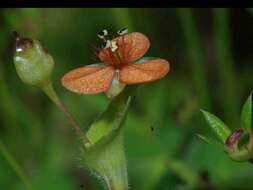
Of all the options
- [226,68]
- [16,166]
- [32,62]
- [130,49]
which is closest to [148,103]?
[226,68]

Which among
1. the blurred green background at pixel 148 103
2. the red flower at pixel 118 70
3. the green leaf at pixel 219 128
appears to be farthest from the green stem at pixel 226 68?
the green leaf at pixel 219 128

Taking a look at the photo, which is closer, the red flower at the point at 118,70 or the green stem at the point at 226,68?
the red flower at the point at 118,70

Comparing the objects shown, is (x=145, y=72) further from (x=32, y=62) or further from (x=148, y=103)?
(x=148, y=103)

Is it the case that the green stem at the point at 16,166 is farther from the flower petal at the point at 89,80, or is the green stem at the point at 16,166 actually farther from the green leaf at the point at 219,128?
the green leaf at the point at 219,128

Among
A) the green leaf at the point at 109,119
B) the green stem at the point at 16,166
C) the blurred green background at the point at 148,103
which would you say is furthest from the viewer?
the blurred green background at the point at 148,103

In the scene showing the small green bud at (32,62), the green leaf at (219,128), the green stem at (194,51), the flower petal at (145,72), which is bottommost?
the green stem at (194,51)

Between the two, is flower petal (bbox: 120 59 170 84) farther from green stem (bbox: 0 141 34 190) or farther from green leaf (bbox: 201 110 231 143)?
green stem (bbox: 0 141 34 190)
